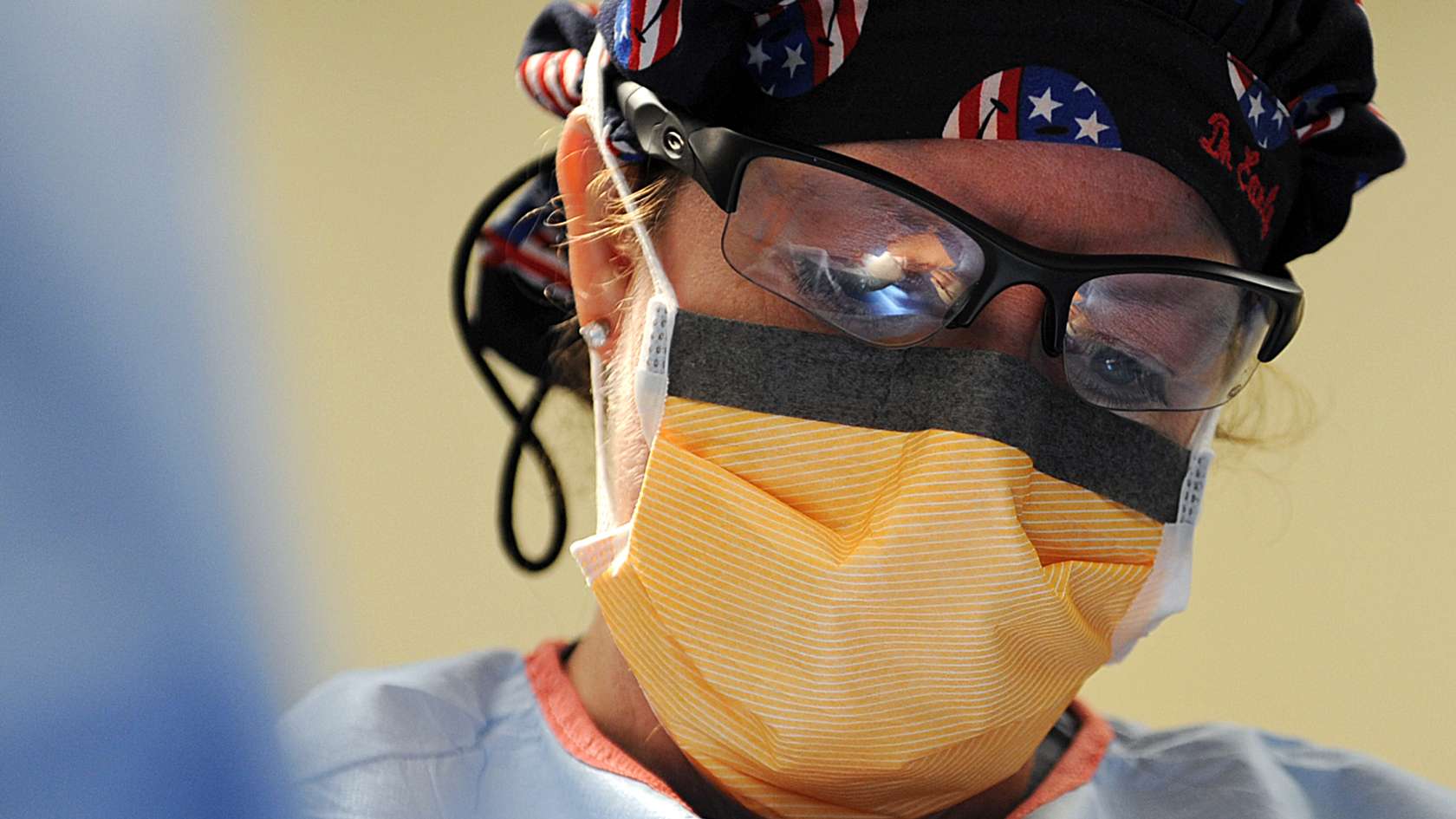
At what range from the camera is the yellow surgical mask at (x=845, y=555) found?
95 cm

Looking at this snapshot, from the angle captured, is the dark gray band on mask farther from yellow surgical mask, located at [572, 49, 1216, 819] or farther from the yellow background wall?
the yellow background wall

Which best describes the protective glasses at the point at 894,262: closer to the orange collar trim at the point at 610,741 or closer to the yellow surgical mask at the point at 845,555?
the yellow surgical mask at the point at 845,555

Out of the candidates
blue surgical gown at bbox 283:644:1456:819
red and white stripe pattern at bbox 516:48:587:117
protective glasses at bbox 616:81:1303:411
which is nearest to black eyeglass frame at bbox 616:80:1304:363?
protective glasses at bbox 616:81:1303:411

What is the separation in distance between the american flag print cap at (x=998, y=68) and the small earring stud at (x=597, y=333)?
0.46ft

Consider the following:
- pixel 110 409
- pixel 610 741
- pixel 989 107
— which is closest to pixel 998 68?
pixel 989 107

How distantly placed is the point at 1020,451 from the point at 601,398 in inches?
13.8

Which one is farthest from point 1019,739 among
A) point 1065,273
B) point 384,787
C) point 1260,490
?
point 1260,490

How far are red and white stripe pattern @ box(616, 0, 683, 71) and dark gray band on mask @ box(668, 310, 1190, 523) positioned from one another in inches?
7.4

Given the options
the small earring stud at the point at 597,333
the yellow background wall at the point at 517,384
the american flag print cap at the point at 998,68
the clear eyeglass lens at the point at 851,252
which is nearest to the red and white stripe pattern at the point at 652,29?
the american flag print cap at the point at 998,68

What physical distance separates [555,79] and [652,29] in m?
0.22

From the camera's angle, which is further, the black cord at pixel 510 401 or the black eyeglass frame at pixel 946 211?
the black cord at pixel 510 401

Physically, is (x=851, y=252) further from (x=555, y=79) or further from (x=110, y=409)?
(x=110, y=409)

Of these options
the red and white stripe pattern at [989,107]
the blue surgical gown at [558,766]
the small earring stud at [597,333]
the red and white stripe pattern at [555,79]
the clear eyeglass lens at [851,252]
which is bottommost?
the blue surgical gown at [558,766]

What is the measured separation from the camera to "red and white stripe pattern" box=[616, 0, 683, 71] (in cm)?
100
